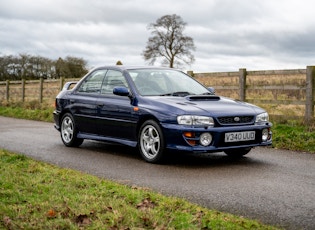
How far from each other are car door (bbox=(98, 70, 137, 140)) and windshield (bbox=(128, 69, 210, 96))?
0.89 feet

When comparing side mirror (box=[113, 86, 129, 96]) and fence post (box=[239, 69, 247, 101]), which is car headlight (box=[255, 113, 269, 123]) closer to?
side mirror (box=[113, 86, 129, 96])

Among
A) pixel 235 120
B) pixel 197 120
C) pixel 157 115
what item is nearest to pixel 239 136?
pixel 235 120

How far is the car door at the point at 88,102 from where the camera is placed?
8898mm

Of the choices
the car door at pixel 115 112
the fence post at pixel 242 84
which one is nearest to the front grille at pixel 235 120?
the car door at pixel 115 112

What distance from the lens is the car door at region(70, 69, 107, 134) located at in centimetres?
890

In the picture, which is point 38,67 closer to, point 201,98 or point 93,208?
point 201,98

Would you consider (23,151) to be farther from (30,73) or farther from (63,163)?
(30,73)

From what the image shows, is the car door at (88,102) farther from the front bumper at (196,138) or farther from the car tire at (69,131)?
the front bumper at (196,138)

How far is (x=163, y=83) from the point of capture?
27.5 ft

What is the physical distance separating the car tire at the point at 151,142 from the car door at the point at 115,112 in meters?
0.26

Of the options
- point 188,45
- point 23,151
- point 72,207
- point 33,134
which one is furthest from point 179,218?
point 188,45

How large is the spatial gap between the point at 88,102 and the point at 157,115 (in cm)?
213

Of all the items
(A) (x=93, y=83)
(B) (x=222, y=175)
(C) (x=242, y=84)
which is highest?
(C) (x=242, y=84)

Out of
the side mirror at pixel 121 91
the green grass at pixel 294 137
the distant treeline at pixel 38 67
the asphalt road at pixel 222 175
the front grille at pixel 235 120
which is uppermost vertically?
the distant treeline at pixel 38 67
